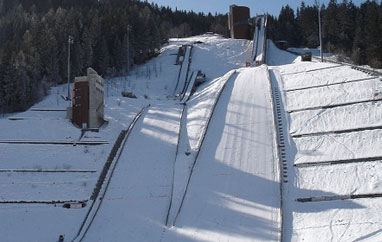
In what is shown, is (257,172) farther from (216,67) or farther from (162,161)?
(216,67)

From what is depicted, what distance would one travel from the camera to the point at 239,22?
5844cm

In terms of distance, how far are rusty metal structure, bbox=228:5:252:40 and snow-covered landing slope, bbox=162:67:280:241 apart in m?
35.4

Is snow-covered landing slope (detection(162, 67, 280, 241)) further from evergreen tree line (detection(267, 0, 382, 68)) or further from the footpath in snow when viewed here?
evergreen tree line (detection(267, 0, 382, 68))

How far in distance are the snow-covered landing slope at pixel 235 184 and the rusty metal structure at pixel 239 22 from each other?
116 ft

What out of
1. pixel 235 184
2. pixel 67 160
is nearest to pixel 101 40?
pixel 67 160

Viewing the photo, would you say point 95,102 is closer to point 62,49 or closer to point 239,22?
point 62,49

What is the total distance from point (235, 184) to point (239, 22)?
1794 inches

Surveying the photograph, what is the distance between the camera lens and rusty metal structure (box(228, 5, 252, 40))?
5828cm

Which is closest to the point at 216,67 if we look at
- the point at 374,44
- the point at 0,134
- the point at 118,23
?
the point at 118,23

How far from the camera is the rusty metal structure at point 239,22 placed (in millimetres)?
58281

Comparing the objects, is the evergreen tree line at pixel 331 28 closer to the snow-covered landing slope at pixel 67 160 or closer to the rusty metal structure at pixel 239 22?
the rusty metal structure at pixel 239 22

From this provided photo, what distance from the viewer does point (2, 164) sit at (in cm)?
1811

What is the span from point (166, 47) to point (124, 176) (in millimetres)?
39982

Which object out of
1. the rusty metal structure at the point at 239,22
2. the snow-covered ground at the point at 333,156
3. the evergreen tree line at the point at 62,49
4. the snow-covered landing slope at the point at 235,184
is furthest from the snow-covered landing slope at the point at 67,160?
the rusty metal structure at the point at 239,22
